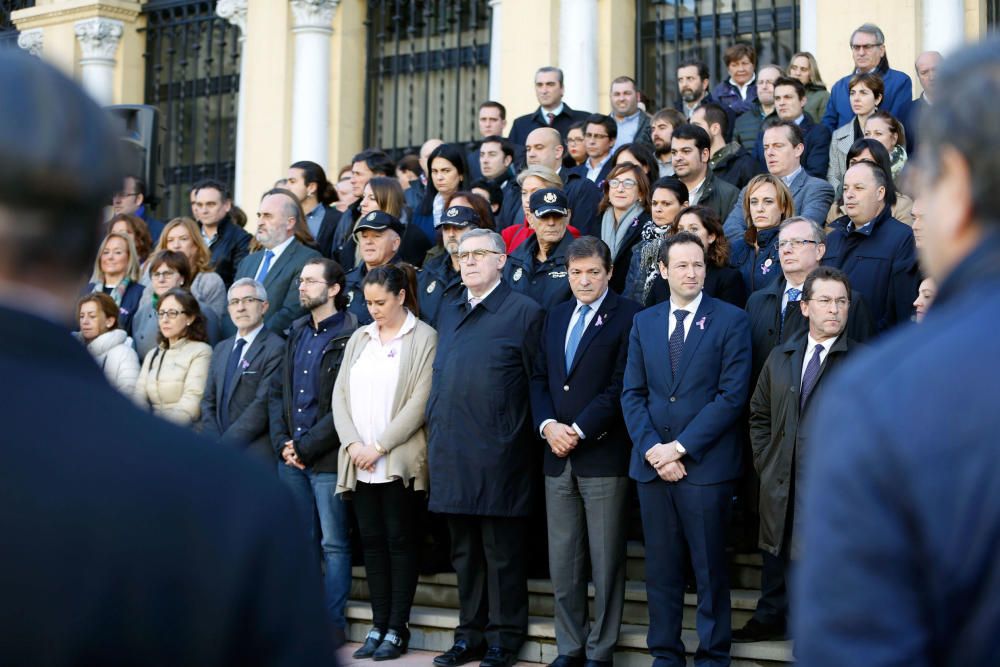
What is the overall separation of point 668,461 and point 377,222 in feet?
9.32

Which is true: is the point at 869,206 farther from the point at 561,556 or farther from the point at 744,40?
the point at 744,40

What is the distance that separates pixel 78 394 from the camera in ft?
4.42

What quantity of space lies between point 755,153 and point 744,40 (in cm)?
411

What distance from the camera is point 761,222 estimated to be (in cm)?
770

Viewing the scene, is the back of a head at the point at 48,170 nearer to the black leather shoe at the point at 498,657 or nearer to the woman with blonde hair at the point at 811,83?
the black leather shoe at the point at 498,657

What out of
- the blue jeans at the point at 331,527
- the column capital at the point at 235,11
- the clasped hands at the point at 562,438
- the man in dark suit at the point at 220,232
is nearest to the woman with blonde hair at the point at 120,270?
the man in dark suit at the point at 220,232

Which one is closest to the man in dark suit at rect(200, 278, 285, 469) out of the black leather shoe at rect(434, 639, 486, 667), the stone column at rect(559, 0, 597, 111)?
the black leather shoe at rect(434, 639, 486, 667)

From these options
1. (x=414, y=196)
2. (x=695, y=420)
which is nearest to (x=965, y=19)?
(x=414, y=196)

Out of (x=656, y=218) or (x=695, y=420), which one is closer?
(x=695, y=420)

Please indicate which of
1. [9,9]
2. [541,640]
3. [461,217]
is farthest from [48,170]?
[9,9]

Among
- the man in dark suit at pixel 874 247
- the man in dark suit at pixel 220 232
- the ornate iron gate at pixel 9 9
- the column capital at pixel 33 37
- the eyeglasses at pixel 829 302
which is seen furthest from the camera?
the ornate iron gate at pixel 9 9

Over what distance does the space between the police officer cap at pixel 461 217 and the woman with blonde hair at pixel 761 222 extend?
5.35ft

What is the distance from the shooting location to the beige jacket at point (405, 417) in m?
7.62

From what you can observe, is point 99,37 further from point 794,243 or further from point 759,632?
point 759,632
